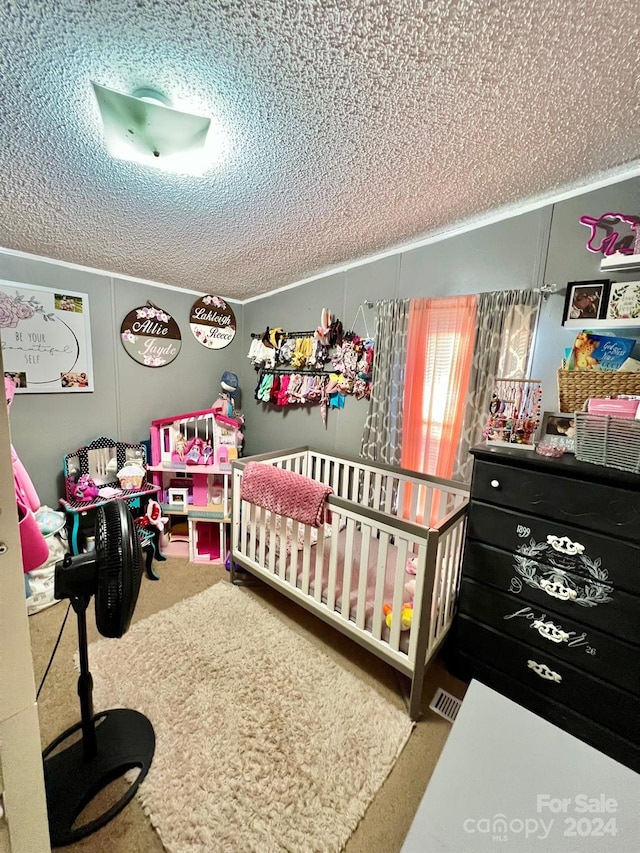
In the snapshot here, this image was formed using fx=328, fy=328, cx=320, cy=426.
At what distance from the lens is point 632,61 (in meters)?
0.85

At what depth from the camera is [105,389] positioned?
2.52 metres

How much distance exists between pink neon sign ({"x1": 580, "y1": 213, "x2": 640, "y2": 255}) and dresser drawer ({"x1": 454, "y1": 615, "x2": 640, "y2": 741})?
170cm

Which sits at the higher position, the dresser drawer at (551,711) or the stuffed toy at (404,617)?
the stuffed toy at (404,617)

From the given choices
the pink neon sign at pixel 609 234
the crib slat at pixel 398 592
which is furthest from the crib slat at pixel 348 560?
the pink neon sign at pixel 609 234

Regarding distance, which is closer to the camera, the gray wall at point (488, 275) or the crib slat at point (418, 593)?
the crib slat at point (418, 593)

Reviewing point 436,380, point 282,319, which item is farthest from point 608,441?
point 282,319

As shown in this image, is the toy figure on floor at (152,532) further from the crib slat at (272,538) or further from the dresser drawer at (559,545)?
the dresser drawer at (559,545)

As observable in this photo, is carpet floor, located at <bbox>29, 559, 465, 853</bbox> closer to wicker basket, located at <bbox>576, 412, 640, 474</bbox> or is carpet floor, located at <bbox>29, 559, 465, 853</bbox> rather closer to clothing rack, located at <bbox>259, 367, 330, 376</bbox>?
wicker basket, located at <bbox>576, 412, 640, 474</bbox>

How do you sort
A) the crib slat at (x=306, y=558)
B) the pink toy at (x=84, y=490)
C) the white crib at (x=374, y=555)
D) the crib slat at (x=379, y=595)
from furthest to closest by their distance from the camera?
the pink toy at (x=84, y=490) < the crib slat at (x=306, y=558) < the crib slat at (x=379, y=595) < the white crib at (x=374, y=555)

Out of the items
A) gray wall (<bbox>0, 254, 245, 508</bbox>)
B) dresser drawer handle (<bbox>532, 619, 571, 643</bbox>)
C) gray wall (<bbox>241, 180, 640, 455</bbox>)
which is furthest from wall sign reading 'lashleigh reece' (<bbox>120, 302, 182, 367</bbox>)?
dresser drawer handle (<bbox>532, 619, 571, 643</bbox>)

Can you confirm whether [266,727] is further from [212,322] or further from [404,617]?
[212,322]

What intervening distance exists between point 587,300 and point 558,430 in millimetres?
583

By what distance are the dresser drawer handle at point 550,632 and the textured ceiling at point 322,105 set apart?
179 cm

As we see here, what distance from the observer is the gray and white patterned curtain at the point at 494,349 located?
164cm
